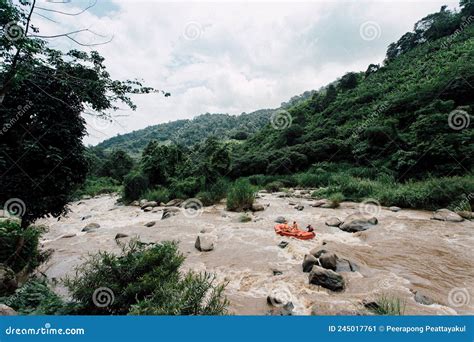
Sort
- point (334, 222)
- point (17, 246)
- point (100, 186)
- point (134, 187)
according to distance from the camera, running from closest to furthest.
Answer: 1. point (17, 246)
2. point (334, 222)
3. point (134, 187)
4. point (100, 186)

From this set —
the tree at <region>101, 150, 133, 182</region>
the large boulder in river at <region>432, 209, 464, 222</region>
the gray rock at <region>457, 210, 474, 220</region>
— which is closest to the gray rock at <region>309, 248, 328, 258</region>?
→ the large boulder in river at <region>432, 209, 464, 222</region>

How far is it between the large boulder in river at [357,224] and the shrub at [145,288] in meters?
6.11

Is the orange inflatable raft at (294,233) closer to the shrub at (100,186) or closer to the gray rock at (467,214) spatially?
the gray rock at (467,214)

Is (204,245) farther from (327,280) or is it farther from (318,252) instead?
(327,280)

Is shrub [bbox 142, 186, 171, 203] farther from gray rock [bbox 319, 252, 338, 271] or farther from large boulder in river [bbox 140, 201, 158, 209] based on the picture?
gray rock [bbox 319, 252, 338, 271]

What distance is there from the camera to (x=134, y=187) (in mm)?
17703

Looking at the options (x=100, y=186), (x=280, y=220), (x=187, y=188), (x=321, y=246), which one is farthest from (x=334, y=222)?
(x=100, y=186)

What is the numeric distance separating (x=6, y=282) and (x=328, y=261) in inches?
220

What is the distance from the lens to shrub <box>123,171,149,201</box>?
17547mm

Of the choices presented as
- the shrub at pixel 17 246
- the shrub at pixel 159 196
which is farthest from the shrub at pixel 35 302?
the shrub at pixel 159 196

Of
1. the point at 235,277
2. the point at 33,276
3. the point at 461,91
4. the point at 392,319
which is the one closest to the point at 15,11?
the point at 33,276

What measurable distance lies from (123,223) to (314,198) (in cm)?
1013

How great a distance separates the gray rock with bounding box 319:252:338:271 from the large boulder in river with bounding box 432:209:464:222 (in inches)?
240

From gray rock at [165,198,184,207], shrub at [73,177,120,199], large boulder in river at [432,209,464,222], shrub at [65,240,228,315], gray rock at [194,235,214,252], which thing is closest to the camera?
shrub at [65,240,228,315]
